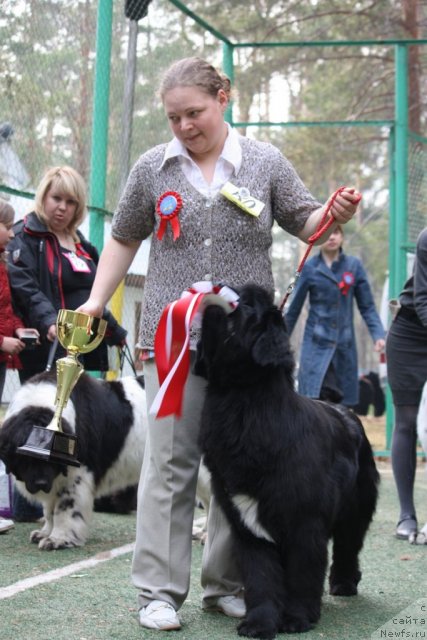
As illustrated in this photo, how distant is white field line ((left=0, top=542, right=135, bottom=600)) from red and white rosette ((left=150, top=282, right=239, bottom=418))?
3.94 ft

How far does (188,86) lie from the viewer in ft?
11.5

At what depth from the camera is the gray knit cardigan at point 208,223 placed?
3570mm

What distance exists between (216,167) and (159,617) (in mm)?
1645

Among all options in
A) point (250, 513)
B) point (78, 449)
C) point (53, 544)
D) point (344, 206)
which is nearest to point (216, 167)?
point (344, 206)

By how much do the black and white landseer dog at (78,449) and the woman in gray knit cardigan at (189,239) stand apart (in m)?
1.58

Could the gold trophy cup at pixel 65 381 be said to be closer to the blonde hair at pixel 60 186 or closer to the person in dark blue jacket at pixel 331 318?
the blonde hair at pixel 60 186

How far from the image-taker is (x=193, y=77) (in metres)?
3.50

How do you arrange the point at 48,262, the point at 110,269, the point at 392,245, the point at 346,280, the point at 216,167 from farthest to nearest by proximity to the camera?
the point at 392,245
the point at 346,280
the point at 48,262
the point at 110,269
the point at 216,167

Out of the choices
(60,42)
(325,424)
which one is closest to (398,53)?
(60,42)

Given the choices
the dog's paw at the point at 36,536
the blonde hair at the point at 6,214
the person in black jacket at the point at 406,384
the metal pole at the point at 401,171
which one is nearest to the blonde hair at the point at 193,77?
the blonde hair at the point at 6,214

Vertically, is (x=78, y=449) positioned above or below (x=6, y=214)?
below

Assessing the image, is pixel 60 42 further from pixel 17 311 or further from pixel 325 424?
pixel 325 424

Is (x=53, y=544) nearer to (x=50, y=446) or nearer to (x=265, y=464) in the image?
(x=50, y=446)

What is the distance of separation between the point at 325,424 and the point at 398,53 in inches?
268
